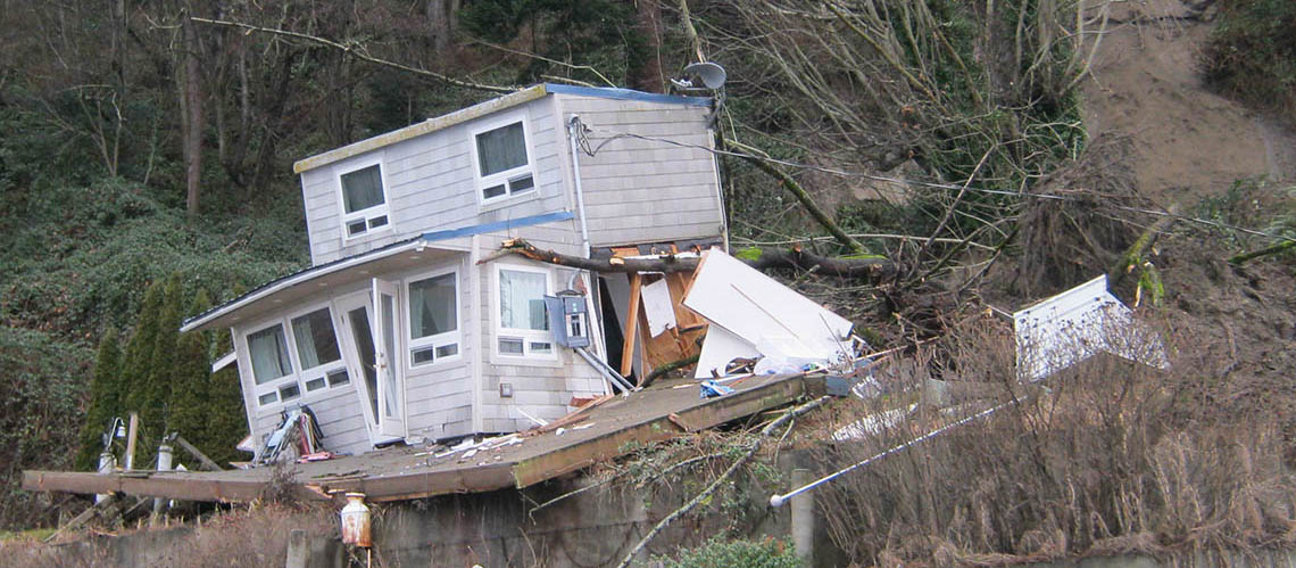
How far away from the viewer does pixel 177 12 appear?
2897cm

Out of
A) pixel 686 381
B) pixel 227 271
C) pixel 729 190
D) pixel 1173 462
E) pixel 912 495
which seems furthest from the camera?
pixel 227 271

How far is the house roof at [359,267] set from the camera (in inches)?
533

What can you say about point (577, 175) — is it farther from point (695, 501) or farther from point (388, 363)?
point (695, 501)

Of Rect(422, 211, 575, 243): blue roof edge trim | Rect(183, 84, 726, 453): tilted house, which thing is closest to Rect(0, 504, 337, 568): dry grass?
Rect(183, 84, 726, 453): tilted house

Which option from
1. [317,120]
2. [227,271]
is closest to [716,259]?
[227,271]

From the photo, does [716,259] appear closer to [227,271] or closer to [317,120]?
[227,271]

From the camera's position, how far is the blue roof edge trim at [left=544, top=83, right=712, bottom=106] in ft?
49.9

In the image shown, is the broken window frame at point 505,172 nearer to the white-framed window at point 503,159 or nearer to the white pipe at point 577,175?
the white-framed window at point 503,159

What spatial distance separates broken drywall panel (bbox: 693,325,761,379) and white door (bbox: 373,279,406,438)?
339 centimetres

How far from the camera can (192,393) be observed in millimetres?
19250

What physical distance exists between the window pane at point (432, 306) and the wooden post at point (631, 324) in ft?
6.97

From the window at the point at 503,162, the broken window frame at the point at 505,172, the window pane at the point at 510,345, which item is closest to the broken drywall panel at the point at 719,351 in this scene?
the window pane at the point at 510,345

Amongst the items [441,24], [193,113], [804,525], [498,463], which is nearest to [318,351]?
[498,463]

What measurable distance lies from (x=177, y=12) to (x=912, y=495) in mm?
24960
